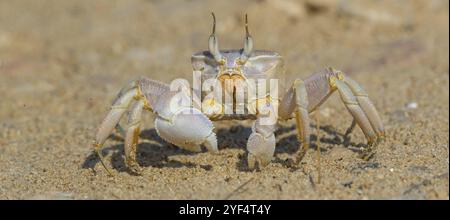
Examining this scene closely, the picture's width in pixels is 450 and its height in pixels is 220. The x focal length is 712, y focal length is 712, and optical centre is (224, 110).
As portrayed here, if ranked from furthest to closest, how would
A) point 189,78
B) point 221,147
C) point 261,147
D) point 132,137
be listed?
point 189,78 < point 221,147 < point 132,137 < point 261,147

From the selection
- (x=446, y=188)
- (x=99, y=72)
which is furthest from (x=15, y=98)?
(x=446, y=188)

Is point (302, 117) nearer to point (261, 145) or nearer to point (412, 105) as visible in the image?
point (261, 145)

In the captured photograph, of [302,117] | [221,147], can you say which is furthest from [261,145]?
[221,147]

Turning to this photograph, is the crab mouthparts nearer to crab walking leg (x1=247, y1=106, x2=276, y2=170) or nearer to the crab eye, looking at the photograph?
the crab eye

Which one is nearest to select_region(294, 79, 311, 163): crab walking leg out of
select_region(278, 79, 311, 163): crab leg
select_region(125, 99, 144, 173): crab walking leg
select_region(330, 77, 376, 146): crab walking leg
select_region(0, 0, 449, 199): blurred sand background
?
select_region(278, 79, 311, 163): crab leg

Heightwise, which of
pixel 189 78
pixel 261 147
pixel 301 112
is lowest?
pixel 261 147

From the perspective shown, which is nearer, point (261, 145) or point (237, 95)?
point (261, 145)

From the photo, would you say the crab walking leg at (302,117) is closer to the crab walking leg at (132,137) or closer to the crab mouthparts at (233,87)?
the crab mouthparts at (233,87)

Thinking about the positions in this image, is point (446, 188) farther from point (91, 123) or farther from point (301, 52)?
point (301, 52)
